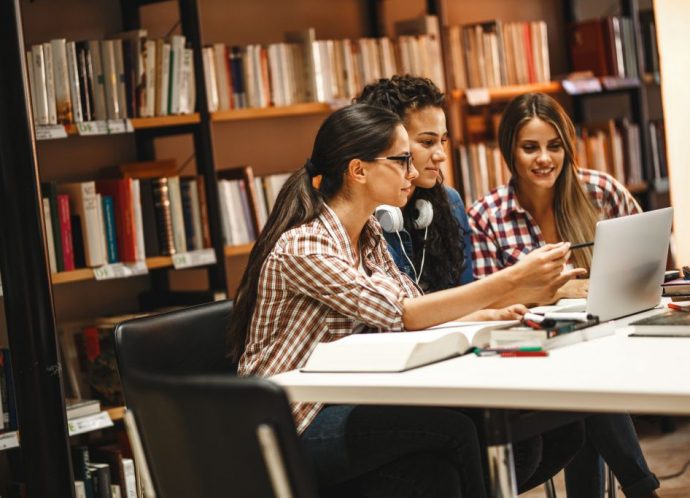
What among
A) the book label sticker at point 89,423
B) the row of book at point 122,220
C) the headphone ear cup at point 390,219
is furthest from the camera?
the row of book at point 122,220

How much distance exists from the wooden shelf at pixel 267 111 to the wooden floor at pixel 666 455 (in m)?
1.56

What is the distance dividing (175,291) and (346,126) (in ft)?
5.25

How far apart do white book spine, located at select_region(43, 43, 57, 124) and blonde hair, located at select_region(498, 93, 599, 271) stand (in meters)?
1.36

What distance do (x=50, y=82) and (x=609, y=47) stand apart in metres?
2.73

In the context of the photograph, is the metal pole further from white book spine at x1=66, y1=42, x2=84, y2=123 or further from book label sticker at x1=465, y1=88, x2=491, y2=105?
book label sticker at x1=465, y1=88, x2=491, y2=105

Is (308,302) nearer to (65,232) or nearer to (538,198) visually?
(538,198)

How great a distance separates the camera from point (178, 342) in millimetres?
2188

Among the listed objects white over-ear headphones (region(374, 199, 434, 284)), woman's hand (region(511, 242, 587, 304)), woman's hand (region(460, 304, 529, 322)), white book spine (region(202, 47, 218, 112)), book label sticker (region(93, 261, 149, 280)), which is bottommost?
woman's hand (region(460, 304, 529, 322))

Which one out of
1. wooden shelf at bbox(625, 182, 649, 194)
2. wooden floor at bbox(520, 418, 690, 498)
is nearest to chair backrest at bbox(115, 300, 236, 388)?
wooden floor at bbox(520, 418, 690, 498)

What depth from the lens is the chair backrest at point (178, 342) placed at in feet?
6.84

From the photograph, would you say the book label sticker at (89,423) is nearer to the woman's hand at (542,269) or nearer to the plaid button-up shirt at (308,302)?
the plaid button-up shirt at (308,302)

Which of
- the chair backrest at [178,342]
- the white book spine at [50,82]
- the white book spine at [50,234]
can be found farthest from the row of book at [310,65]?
the chair backrest at [178,342]

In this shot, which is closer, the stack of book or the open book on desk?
the open book on desk

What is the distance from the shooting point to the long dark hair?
2.21m
